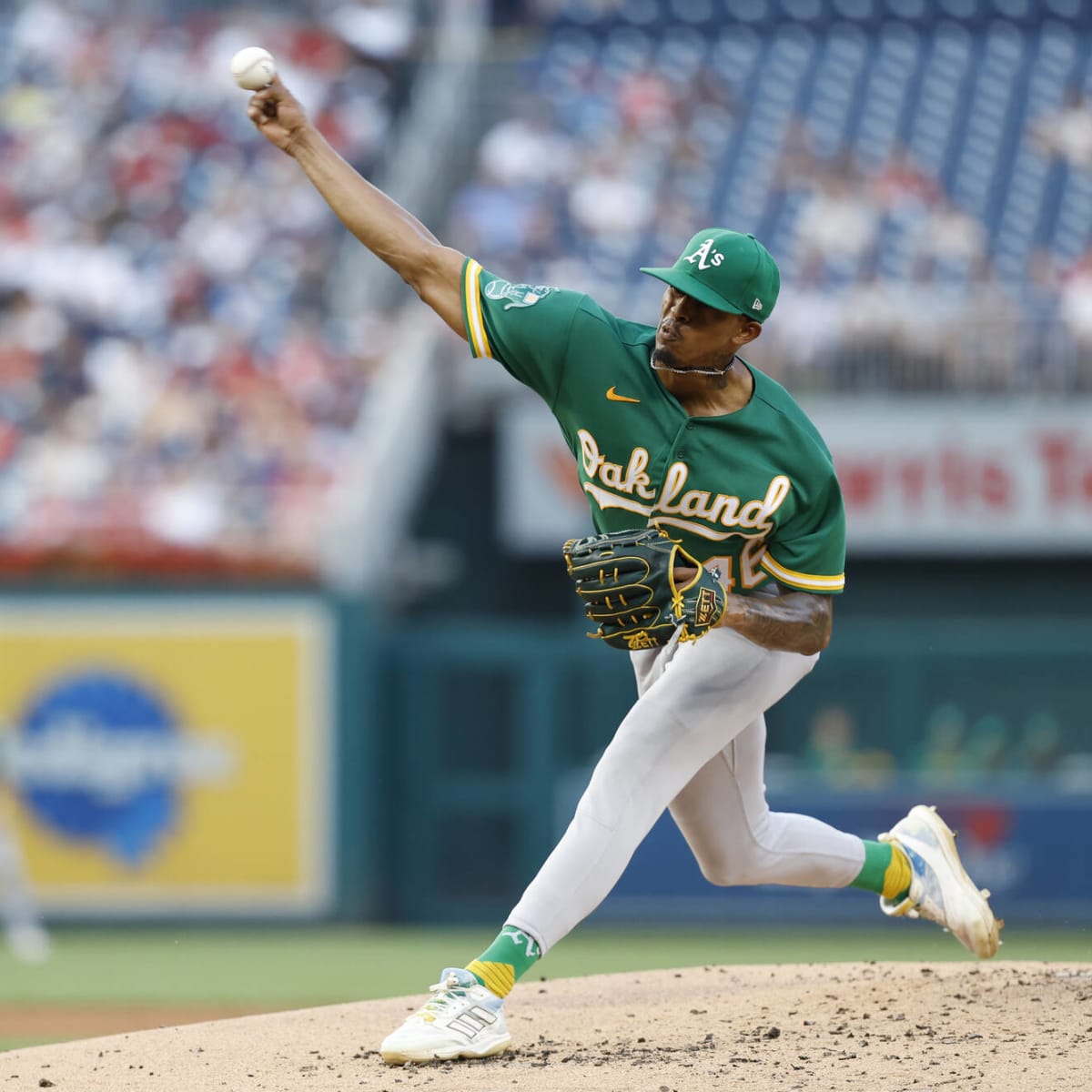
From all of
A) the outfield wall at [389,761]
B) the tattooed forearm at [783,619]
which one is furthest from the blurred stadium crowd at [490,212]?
the tattooed forearm at [783,619]

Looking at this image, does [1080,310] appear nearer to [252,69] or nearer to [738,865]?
[738,865]

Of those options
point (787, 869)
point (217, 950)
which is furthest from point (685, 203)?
point (787, 869)

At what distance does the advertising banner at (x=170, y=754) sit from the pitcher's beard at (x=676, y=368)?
6.92 metres

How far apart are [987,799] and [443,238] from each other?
602 cm

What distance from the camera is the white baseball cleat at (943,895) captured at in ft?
17.5

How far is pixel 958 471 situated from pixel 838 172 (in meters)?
2.86

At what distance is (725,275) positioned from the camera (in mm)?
4512

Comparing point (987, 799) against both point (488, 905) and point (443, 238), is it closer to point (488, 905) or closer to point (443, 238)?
point (488, 905)

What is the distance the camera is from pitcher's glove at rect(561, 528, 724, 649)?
14.7ft

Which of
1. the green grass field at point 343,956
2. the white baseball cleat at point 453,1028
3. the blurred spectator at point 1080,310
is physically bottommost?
the green grass field at point 343,956

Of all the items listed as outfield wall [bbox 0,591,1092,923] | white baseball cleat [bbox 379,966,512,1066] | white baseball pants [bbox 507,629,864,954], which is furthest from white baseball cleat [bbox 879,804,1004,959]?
outfield wall [bbox 0,591,1092,923]

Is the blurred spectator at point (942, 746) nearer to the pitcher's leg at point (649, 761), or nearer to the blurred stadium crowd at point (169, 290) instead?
the blurred stadium crowd at point (169, 290)

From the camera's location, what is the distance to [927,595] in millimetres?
12836

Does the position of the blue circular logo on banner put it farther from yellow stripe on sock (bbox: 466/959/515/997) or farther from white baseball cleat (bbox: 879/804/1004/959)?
yellow stripe on sock (bbox: 466/959/515/997)
